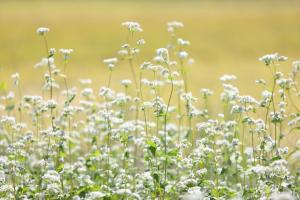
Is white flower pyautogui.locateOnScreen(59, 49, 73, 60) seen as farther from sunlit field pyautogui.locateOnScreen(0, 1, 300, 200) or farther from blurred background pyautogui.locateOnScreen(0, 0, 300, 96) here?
blurred background pyautogui.locateOnScreen(0, 0, 300, 96)

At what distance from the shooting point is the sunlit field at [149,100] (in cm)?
634

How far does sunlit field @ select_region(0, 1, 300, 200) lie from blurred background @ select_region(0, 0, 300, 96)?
7cm

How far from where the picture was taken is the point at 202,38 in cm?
2644

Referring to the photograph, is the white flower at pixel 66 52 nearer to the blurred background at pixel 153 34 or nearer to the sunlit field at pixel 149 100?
the sunlit field at pixel 149 100

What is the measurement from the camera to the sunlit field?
6.34m

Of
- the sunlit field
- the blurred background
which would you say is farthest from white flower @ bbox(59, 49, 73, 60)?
the blurred background

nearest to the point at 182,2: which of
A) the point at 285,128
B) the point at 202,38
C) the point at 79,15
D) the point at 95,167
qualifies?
the point at 79,15

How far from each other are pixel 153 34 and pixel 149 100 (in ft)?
57.8

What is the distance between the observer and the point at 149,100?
962cm

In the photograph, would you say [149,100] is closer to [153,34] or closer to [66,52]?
[66,52]

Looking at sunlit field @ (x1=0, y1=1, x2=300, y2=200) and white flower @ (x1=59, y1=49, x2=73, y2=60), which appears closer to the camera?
sunlit field @ (x1=0, y1=1, x2=300, y2=200)

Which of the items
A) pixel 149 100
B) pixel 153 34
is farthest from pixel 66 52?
pixel 153 34

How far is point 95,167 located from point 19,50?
17417mm

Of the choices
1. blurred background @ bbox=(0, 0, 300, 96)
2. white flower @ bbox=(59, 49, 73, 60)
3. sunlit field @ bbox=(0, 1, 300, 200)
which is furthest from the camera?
blurred background @ bbox=(0, 0, 300, 96)
